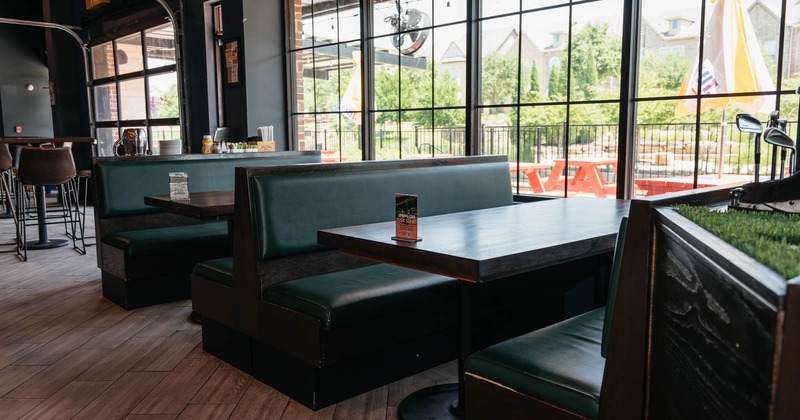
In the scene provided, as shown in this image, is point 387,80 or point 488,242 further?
point 387,80

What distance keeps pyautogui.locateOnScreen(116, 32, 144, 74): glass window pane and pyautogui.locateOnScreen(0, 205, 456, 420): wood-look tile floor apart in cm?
523

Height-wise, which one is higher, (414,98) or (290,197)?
(414,98)

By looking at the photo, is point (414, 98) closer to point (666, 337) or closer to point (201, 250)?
point (201, 250)

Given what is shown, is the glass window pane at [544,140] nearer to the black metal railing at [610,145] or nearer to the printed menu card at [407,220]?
the black metal railing at [610,145]

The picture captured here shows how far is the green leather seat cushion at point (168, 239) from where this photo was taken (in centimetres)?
381

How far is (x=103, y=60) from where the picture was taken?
30.7 feet

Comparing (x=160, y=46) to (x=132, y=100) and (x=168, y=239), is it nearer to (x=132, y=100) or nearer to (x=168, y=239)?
(x=132, y=100)

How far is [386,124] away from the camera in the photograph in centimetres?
533

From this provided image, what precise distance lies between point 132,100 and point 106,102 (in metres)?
1.06

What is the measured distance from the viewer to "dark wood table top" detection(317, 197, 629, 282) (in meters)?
1.66

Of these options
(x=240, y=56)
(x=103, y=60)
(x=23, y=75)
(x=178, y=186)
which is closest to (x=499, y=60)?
(x=178, y=186)

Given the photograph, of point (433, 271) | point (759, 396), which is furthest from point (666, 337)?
point (433, 271)

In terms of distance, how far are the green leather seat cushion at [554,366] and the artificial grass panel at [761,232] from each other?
1.71 ft

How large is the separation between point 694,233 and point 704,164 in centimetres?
304
